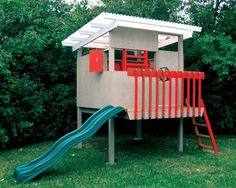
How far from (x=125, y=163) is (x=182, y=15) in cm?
621

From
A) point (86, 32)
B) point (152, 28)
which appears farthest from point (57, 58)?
point (152, 28)

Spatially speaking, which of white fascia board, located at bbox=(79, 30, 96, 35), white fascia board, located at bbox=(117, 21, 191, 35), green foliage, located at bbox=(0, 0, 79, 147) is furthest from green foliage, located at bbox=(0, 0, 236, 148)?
white fascia board, located at bbox=(117, 21, 191, 35)

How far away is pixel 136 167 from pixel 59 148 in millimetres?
1583

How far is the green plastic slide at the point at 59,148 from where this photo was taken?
16.2ft

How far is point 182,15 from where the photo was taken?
1012 cm

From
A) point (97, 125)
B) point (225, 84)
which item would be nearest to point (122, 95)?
point (97, 125)

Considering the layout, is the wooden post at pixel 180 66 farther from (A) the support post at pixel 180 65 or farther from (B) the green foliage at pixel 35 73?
(B) the green foliage at pixel 35 73

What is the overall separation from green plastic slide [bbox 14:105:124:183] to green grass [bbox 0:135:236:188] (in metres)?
0.17

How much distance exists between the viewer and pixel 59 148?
5238 millimetres

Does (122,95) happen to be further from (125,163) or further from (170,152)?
(170,152)

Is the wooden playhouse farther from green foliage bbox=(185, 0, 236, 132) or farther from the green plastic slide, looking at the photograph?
green foliage bbox=(185, 0, 236, 132)

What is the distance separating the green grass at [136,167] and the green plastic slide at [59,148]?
17cm

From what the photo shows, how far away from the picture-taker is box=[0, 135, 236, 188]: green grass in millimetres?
4781

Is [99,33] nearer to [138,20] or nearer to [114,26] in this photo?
[114,26]
